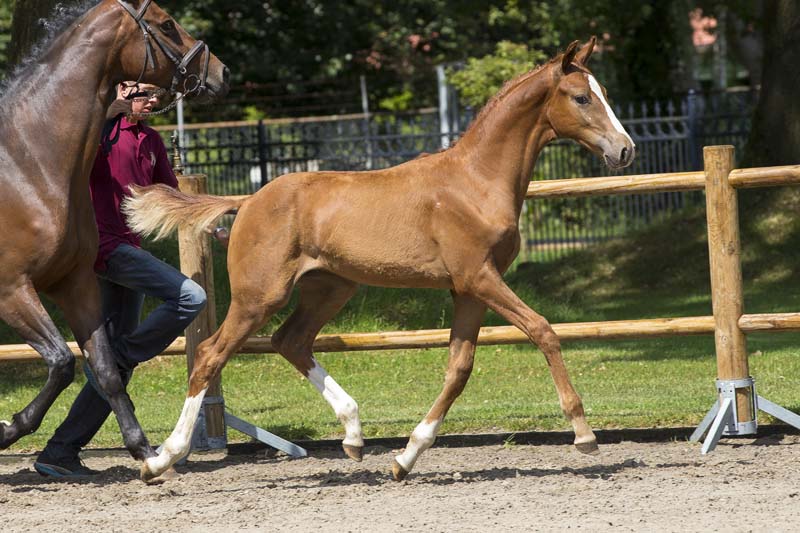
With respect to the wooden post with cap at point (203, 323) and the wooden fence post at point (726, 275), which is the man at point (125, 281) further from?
the wooden fence post at point (726, 275)

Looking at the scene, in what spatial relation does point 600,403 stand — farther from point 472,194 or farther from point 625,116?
point 625,116

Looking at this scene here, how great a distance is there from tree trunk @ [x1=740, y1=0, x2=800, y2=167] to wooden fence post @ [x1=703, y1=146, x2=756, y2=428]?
25.9 feet

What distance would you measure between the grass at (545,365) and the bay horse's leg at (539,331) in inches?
62.8

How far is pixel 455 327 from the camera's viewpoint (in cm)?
563

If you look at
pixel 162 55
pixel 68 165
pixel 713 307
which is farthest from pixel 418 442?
Answer: pixel 162 55

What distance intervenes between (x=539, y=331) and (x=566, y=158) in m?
13.4

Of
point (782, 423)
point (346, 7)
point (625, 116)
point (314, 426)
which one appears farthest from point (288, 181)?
point (346, 7)

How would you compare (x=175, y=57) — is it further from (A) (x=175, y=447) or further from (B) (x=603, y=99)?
(B) (x=603, y=99)

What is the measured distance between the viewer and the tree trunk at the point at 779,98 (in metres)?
13.7

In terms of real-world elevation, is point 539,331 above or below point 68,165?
below

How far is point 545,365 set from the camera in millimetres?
9648

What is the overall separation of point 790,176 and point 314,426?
123 inches

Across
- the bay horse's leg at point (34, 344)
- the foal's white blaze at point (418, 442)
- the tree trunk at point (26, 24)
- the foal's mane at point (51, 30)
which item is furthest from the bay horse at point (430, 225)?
the tree trunk at point (26, 24)

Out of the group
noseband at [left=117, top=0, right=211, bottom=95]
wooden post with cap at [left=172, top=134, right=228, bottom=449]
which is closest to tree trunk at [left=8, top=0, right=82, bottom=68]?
wooden post with cap at [left=172, top=134, right=228, bottom=449]
